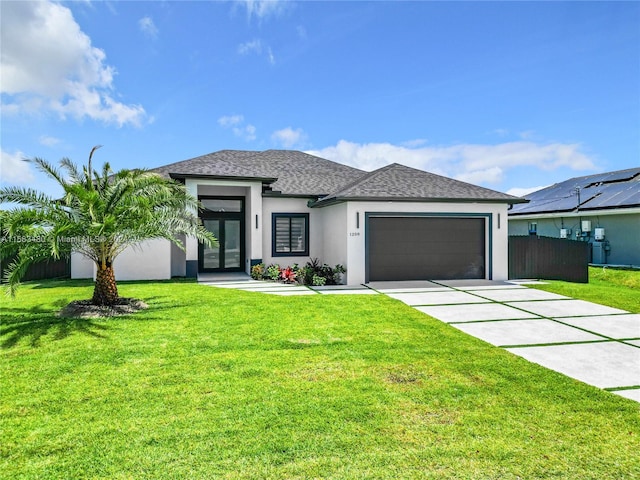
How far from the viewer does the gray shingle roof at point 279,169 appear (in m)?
15.7

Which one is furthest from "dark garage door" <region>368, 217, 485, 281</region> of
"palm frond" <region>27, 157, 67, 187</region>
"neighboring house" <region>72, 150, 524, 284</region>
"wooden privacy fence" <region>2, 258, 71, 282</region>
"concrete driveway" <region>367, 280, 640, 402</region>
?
"wooden privacy fence" <region>2, 258, 71, 282</region>

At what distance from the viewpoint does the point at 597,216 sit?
21.0 meters

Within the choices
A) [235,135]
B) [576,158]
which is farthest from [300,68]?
[576,158]

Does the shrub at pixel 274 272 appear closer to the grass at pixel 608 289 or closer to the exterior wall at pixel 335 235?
the exterior wall at pixel 335 235

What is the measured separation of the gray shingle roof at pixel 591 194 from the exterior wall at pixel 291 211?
15.2 meters

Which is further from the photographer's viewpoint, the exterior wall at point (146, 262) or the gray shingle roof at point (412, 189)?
the exterior wall at point (146, 262)

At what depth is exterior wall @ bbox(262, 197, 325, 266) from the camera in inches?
628

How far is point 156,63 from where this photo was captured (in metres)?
14.4

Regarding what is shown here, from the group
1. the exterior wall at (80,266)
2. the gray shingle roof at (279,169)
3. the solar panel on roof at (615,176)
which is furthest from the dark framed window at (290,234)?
the solar panel on roof at (615,176)

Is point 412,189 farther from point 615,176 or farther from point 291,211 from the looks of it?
point 615,176

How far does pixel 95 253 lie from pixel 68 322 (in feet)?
5.96

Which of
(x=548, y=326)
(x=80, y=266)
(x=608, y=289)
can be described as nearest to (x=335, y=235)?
(x=548, y=326)

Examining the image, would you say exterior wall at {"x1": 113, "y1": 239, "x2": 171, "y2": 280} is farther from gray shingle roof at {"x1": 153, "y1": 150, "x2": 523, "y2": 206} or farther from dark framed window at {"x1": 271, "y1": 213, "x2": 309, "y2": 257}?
dark framed window at {"x1": 271, "y1": 213, "x2": 309, "y2": 257}

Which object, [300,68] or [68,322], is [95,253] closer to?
[68,322]
